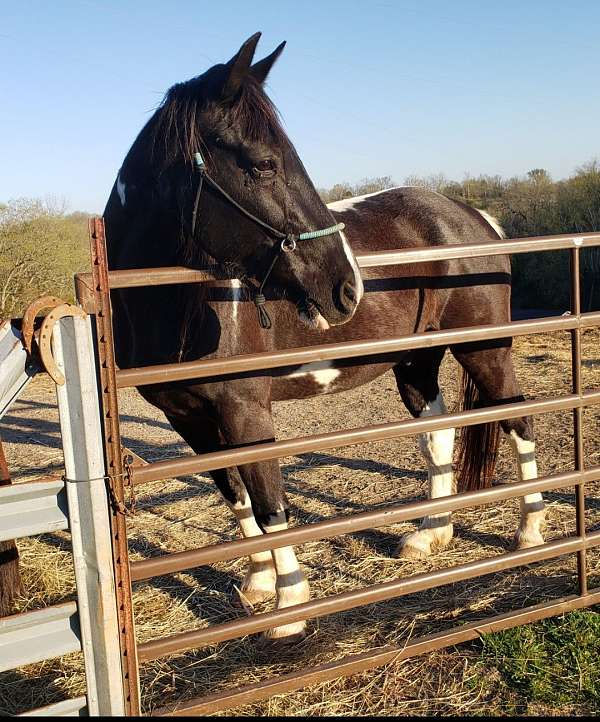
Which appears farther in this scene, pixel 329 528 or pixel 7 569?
pixel 7 569

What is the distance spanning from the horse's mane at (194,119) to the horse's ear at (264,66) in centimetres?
17

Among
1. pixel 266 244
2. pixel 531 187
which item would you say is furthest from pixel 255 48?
pixel 531 187

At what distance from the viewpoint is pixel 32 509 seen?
1.77 m

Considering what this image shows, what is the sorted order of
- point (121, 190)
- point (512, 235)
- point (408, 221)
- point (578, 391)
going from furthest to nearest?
point (512, 235) → point (408, 221) → point (121, 190) → point (578, 391)

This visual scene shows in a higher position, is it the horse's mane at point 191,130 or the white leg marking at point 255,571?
the horse's mane at point 191,130

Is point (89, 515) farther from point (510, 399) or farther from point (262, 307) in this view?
point (510, 399)

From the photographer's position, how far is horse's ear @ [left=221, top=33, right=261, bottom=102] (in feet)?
7.75

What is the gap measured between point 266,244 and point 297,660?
63.1 inches

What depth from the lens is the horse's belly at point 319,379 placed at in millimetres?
3268

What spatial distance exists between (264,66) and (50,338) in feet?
5.17

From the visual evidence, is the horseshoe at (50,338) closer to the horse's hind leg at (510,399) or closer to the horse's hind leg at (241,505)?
the horse's hind leg at (241,505)

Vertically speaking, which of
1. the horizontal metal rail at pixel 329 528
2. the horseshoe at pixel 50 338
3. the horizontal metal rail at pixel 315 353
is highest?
the horseshoe at pixel 50 338

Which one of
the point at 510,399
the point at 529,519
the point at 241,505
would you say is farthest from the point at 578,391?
the point at 241,505

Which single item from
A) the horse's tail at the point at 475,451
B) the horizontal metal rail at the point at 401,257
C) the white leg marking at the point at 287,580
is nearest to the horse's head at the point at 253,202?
the horizontal metal rail at the point at 401,257
